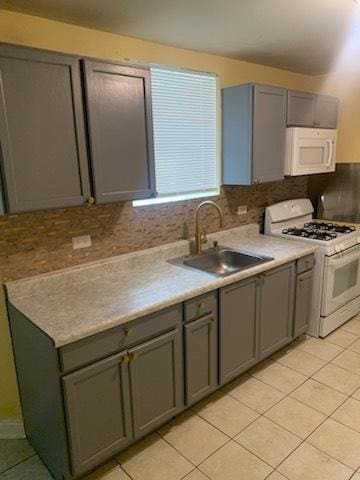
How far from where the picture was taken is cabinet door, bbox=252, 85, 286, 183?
8.93 feet

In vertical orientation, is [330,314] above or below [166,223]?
below

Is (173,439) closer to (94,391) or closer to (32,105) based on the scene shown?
(94,391)

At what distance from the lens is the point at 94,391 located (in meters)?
1.66

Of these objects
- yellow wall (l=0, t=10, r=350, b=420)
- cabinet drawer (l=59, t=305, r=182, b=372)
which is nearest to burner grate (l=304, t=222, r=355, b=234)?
yellow wall (l=0, t=10, r=350, b=420)

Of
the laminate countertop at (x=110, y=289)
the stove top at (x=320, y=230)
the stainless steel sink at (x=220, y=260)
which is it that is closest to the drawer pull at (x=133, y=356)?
the laminate countertop at (x=110, y=289)

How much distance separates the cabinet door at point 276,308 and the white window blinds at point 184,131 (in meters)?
0.93

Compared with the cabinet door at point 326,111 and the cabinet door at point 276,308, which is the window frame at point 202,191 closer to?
the cabinet door at point 276,308

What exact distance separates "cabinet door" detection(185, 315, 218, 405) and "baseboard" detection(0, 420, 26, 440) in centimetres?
103

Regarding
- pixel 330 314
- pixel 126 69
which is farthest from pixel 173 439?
pixel 126 69

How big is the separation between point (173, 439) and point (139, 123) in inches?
73.4

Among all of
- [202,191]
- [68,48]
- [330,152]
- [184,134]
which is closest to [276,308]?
[202,191]

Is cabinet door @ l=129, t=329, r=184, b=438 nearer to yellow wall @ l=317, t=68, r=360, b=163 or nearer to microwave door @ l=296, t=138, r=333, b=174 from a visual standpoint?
microwave door @ l=296, t=138, r=333, b=174

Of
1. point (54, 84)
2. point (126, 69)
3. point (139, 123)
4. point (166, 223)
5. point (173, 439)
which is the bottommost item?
point (173, 439)

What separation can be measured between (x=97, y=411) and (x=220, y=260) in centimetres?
148
